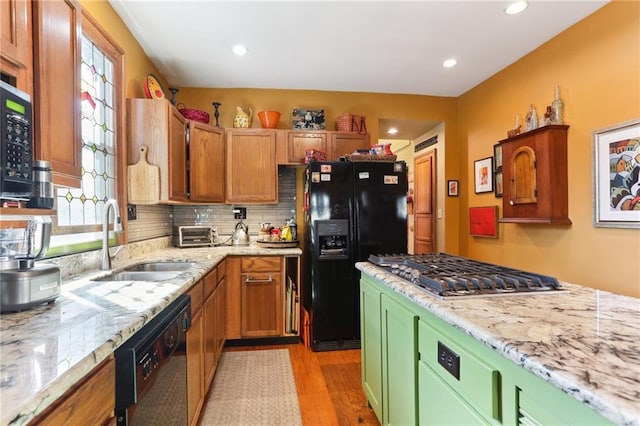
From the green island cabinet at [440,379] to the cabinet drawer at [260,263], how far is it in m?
1.30

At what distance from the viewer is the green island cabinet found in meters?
0.69

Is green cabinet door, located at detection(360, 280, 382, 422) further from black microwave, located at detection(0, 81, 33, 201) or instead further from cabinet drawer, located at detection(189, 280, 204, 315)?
black microwave, located at detection(0, 81, 33, 201)

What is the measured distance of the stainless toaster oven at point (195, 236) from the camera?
3.23 m

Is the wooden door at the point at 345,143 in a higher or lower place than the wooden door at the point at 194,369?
higher

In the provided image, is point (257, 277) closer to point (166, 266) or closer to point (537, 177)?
point (166, 266)

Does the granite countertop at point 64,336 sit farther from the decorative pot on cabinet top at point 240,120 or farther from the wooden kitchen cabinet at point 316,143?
the decorative pot on cabinet top at point 240,120

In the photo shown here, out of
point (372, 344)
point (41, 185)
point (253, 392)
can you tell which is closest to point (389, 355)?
point (372, 344)

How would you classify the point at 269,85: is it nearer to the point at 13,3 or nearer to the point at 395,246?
the point at 395,246

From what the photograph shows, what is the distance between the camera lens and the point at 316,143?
3.46 meters

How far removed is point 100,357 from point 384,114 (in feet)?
12.2

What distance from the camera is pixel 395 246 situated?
118 inches

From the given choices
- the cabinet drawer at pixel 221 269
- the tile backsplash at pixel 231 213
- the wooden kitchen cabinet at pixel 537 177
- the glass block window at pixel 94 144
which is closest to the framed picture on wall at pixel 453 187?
the wooden kitchen cabinet at pixel 537 177


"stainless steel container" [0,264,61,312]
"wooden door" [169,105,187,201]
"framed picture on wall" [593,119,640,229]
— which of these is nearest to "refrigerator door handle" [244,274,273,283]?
"wooden door" [169,105,187,201]

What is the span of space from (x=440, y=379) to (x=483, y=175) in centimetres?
300
